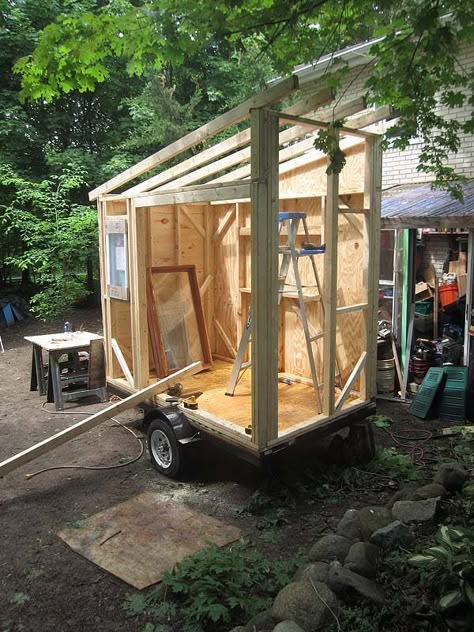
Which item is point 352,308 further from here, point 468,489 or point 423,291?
point 423,291

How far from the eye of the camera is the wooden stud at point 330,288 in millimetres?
5219

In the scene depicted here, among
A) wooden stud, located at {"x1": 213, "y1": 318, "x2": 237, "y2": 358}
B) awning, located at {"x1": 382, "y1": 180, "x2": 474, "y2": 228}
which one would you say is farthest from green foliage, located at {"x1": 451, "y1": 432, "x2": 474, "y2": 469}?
wooden stud, located at {"x1": 213, "y1": 318, "x2": 237, "y2": 358}

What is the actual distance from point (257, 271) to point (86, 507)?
2.92 metres

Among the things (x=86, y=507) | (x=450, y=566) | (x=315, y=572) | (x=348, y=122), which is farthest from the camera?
(x=348, y=122)

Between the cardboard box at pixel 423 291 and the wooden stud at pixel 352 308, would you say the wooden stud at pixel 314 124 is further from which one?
the cardboard box at pixel 423 291

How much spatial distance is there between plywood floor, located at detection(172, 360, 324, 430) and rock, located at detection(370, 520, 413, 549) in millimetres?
1699

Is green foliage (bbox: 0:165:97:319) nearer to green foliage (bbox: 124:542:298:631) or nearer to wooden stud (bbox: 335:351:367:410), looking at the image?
wooden stud (bbox: 335:351:367:410)

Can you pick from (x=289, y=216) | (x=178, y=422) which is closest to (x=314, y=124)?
(x=289, y=216)

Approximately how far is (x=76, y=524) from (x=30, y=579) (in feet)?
2.60

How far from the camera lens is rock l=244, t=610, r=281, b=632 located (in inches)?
123

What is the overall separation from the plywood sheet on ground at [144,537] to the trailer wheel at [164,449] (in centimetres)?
47

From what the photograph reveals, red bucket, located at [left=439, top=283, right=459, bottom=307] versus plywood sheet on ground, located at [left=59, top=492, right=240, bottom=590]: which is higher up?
red bucket, located at [left=439, top=283, right=459, bottom=307]

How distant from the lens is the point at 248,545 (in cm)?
445

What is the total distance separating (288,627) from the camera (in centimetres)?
291
